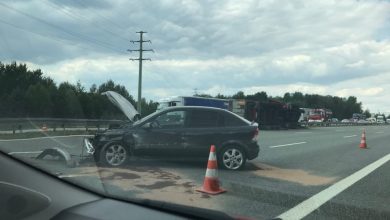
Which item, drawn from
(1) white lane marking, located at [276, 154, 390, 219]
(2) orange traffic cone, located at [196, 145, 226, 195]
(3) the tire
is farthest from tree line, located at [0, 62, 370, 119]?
(3) the tire

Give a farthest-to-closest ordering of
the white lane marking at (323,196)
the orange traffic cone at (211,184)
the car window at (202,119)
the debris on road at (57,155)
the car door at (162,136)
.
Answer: the car window at (202,119) → the car door at (162,136) → the orange traffic cone at (211,184) → the white lane marking at (323,196) → the debris on road at (57,155)

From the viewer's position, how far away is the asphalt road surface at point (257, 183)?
420 centimetres

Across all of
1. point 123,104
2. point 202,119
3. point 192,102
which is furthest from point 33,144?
point 192,102

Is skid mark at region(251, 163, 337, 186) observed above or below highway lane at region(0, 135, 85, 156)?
below

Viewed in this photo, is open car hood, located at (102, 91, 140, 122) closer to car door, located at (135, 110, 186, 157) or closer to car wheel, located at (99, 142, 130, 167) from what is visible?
car door, located at (135, 110, 186, 157)

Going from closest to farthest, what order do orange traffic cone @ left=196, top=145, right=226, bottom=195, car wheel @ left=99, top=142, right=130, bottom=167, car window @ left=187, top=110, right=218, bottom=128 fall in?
1. orange traffic cone @ left=196, top=145, right=226, bottom=195
2. car wheel @ left=99, top=142, right=130, bottom=167
3. car window @ left=187, top=110, right=218, bottom=128

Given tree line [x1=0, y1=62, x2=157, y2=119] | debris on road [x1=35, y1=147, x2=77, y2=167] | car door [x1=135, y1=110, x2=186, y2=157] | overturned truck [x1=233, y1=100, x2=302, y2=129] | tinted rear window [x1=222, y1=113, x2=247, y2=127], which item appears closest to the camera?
tree line [x1=0, y1=62, x2=157, y2=119]

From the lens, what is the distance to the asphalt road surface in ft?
13.8

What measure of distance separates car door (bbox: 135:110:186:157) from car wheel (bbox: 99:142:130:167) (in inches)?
11.4

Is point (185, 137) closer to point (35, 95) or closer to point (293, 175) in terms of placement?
point (293, 175)

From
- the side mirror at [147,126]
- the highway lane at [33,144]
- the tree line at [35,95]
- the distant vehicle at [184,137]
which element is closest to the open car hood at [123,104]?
the distant vehicle at [184,137]

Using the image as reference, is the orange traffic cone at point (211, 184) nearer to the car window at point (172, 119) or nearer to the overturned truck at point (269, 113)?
the car window at point (172, 119)

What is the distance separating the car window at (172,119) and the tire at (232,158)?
113cm

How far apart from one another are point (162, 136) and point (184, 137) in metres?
0.49
